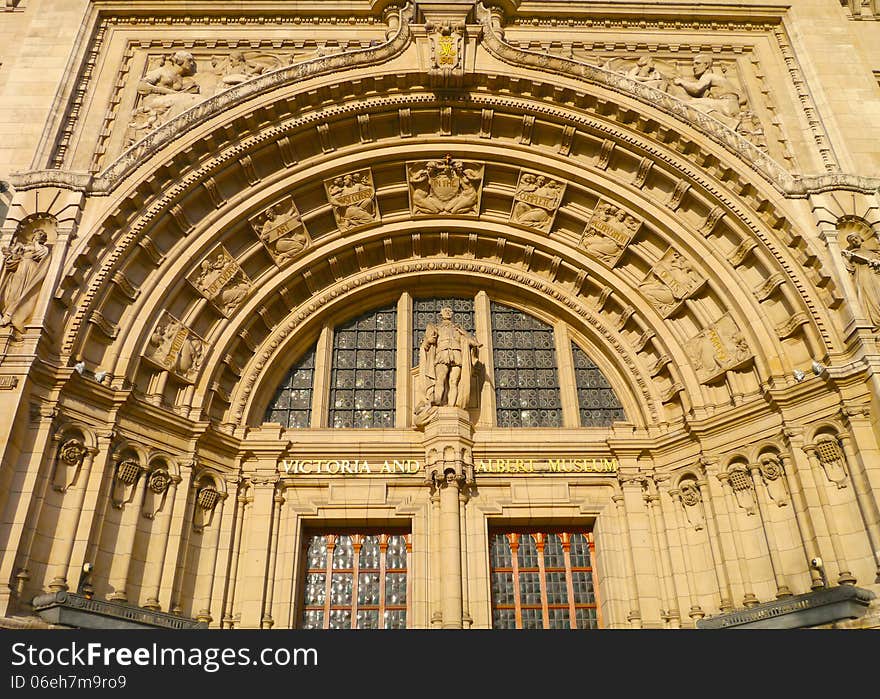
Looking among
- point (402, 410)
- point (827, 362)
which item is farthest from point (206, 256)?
point (827, 362)

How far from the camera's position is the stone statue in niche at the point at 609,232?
710 inches

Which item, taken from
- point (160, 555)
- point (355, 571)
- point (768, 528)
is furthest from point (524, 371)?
point (160, 555)

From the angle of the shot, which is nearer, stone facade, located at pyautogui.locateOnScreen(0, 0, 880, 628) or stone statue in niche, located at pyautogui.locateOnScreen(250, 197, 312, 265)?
stone facade, located at pyautogui.locateOnScreen(0, 0, 880, 628)

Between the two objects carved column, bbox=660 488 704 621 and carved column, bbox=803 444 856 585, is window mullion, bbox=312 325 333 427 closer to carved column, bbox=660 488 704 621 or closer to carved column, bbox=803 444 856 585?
carved column, bbox=660 488 704 621

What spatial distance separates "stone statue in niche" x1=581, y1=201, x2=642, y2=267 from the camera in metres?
18.0

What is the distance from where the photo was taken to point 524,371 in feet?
61.3

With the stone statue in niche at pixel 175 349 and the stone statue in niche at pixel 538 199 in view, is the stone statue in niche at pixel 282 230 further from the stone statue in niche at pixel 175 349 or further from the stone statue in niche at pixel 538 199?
the stone statue in niche at pixel 538 199

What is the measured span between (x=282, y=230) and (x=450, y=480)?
7.42 meters

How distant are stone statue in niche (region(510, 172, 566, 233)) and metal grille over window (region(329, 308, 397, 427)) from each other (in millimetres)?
4360

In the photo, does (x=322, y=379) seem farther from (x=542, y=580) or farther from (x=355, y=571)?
(x=542, y=580)

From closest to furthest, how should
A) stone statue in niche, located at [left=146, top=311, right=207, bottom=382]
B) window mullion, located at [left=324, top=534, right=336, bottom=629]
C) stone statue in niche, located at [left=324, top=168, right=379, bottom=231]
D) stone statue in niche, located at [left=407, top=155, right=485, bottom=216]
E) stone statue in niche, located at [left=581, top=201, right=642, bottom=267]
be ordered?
window mullion, located at [left=324, top=534, right=336, bottom=629] < stone statue in niche, located at [left=146, top=311, right=207, bottom=382] < stone statue in niche, located at [left=581, top=201, right=642, bottom=267] < stone statue in niche, located at [left=324, top=168, right=379, bottom=231] < stone statue in niche, located at [left=407, top=155, right=485, bottom=216]

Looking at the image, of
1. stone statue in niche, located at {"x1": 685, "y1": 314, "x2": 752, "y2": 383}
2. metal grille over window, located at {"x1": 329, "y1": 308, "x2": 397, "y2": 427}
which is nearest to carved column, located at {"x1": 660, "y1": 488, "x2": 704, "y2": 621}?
stone statue in niche, located at {"x1": 685, "y1": 314, "x2": 752, "y2": 383}

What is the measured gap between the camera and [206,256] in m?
17.0

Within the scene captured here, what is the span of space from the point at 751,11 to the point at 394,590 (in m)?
17.0
